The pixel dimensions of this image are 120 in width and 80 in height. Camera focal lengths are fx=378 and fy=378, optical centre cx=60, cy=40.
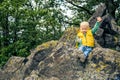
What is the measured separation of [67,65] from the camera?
13.8 m

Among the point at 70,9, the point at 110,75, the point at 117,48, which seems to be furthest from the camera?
the point at 70,9

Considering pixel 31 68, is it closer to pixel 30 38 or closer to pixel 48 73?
pixel 48 73

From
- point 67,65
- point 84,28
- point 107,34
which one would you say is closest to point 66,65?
point 67,65

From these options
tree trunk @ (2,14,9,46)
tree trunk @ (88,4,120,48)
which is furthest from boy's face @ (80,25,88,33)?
tree trunk @ (2,14,9,46)

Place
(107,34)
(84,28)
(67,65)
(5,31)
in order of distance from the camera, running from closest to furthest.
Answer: (67,65) < (84,28) < (107,34) < (5,31)

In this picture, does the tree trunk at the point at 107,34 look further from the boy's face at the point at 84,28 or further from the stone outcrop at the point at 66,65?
the boy's face at the point at 84,28

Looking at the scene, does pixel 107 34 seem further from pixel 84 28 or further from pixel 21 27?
pixel 21 27

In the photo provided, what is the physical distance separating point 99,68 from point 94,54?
0.56 meters

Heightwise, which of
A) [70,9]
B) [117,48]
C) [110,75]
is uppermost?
[110,75]

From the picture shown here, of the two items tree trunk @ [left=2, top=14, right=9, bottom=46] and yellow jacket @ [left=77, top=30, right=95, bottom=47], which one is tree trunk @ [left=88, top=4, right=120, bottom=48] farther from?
tree trunk @ [left=2, top=14, right=9, bottom=46]

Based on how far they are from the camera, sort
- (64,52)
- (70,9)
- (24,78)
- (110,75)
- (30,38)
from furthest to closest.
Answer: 1. (70,9)
2. (30,38)
3. (24,78)
4. (64,52)
5. (110,75)

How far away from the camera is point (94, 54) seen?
13.4 metres

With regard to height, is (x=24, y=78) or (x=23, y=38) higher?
(x=24, y=78)

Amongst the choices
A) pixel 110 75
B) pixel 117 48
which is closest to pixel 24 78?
pixel 110 75
